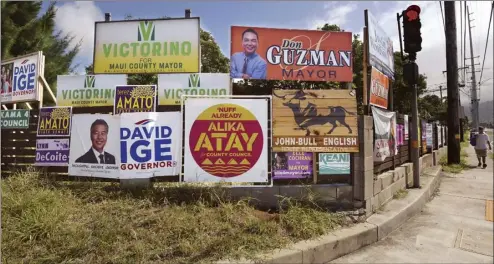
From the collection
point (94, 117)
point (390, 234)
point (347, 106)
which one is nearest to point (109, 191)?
point (94, 117)

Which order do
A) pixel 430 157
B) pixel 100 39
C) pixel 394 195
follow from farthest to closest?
Answer: pixel 430 157 → pixel 100 39 → pixel 394 195

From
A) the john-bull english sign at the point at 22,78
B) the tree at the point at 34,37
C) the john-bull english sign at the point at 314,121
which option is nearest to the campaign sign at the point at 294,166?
the john-bull english sign at the point at 314,121

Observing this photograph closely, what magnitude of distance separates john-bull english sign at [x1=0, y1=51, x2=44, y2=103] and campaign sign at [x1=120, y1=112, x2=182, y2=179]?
418 cm

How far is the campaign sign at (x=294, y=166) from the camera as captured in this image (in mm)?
5504

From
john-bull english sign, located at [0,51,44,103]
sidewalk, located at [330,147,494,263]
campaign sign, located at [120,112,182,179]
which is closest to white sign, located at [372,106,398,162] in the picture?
sidewalk, located at [330,147,494,263]

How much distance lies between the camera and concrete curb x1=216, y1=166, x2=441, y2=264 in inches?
152

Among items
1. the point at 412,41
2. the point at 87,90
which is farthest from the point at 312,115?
the point at 87,90

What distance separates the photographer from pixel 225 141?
18.0ft

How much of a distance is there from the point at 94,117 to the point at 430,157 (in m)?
12.3

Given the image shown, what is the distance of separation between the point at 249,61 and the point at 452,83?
38.7 feet

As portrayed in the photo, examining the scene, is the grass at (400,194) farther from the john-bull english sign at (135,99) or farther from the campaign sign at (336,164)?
the john-bull english sign at (135,99)

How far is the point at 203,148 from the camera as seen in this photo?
5.47 metres

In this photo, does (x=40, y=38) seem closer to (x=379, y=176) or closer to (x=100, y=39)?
(x=100, y=39)

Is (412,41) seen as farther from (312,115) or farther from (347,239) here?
(347,239)
